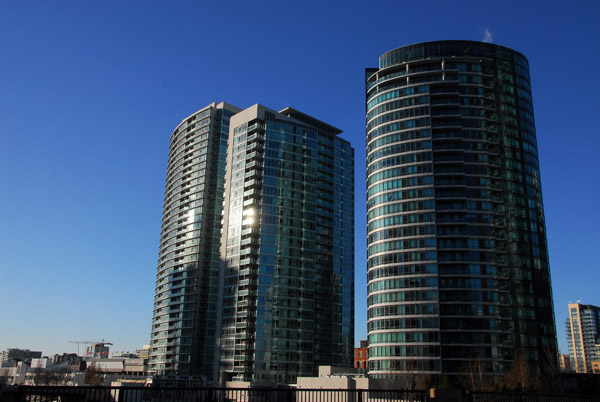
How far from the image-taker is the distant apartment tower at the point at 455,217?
124625 millimetres

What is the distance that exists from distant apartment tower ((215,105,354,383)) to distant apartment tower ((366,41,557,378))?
32.3 metres

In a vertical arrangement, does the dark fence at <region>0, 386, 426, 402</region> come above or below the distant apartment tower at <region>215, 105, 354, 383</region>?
A: below

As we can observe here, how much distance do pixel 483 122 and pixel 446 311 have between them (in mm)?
50600

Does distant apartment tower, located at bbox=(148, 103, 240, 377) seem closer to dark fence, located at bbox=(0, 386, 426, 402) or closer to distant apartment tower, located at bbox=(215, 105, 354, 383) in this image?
distant apartment tower, located at bbox=(215, 105, 354, 383)

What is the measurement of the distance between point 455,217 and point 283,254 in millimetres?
53952

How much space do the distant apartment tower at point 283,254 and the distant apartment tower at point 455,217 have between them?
32.3m

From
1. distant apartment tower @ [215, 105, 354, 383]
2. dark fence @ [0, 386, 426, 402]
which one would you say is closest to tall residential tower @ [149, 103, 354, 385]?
distant apartment tower @ [215, 105, 354, 383]

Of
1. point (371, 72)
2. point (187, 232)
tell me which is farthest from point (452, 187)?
point (187, 232)

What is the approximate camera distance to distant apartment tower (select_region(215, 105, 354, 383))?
153125mm

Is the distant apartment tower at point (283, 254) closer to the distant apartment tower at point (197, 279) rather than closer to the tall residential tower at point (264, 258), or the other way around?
the tall residential tower at point (264, 258)

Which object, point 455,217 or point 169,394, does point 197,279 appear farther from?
point 169,394

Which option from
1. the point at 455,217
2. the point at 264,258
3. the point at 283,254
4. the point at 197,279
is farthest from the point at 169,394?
the point at 197,279

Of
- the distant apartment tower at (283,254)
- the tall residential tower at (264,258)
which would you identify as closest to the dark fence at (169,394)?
the distant apartment tower at (283,254)

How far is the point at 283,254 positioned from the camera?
162 metres
